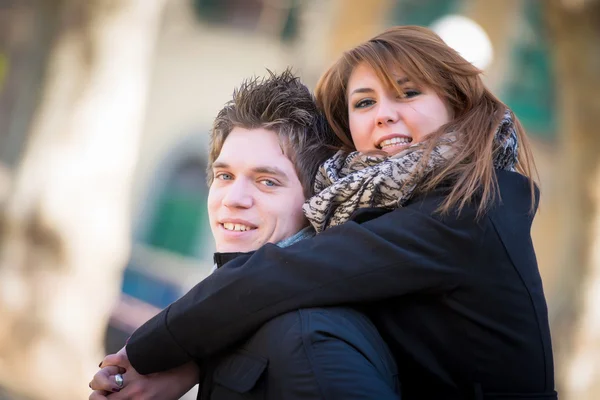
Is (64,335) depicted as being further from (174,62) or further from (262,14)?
(262,14)

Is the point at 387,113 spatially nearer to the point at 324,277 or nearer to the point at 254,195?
the point at 254,195

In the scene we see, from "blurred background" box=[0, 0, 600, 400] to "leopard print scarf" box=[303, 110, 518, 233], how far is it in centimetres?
450

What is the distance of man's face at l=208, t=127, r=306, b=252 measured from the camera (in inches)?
80.7

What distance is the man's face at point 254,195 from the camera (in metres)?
2.05

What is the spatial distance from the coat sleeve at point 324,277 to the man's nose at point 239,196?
0.22m

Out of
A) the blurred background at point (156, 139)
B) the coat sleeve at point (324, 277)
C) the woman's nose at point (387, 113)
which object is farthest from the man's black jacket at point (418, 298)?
the blurred background at point (156, 139)

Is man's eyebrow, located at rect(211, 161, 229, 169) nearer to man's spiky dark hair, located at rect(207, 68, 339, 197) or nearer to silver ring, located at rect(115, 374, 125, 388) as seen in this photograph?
man's spiky dark hair, located at rect(207, 68, 339, 197)

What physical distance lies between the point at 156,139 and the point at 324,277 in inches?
254

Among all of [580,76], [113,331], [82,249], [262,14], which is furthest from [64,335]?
[580,76]

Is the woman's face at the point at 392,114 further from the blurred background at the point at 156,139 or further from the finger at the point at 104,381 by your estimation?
the blurred background at the point at 156,139

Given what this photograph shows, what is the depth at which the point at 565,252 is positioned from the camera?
826 centimetres

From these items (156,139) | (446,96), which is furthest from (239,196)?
(156,139)

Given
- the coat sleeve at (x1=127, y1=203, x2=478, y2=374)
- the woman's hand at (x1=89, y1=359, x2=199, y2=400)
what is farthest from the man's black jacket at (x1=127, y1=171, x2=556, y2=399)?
the woman's hand at (x1=89, y1=359, x2=199, y2=400)

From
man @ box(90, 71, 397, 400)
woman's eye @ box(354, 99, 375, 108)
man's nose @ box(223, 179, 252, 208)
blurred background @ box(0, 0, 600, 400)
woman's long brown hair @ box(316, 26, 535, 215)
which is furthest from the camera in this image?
blurred background @ box(0, 0, 600, 400)
